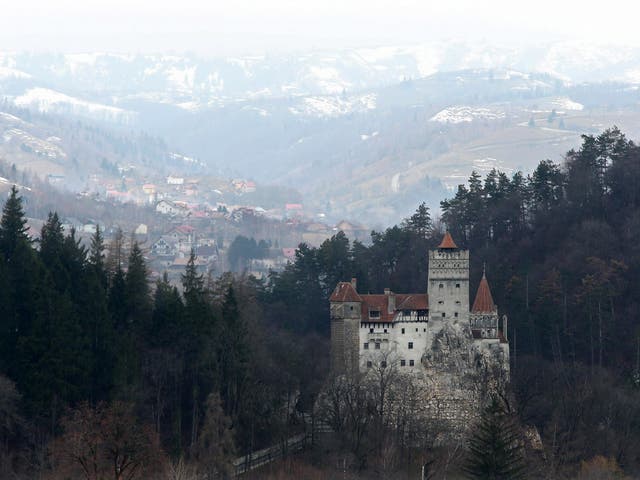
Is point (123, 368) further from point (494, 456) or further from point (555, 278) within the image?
point (555, 278)

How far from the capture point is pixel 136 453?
60844 mm

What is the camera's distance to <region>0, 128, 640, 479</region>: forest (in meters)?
64.8

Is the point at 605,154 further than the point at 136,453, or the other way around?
the point at 605,154

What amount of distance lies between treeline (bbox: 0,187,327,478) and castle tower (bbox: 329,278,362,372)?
1356mm

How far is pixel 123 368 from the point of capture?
68.0 metres

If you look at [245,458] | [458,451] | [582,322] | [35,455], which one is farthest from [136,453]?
[582,322]

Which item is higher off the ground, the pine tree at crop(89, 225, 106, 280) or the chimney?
the pine tree at crop(89, 225, 106, 280)

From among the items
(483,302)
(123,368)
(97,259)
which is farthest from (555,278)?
(123,368)

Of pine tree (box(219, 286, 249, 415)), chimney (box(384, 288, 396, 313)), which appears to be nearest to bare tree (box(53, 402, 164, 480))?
pine tree (box(219, 286, 249, 415))

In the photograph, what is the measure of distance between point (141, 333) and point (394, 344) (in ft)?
41.9

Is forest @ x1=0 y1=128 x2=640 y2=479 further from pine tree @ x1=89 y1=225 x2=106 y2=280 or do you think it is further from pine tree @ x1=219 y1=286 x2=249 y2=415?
pine tree @ x1=89 y1=225 x2=106 y2=280

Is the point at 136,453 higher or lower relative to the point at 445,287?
lower

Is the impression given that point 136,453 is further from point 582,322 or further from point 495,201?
point 495,201

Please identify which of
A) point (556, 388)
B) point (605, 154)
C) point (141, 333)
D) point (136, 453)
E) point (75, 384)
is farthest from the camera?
point (605, 154)
